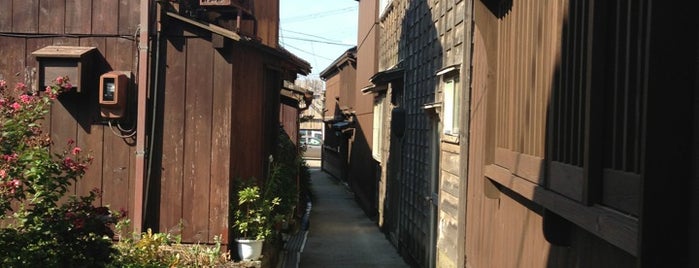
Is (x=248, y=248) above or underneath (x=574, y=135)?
underneath

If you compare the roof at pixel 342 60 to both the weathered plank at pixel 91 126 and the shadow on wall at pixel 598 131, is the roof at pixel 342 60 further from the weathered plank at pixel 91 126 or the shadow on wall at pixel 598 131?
the shadow on wall at pixel 598 131

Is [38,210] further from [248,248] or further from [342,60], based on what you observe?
[342,60]

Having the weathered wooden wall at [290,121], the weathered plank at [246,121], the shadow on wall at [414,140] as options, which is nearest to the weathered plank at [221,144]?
the weathered plank at [246,121]

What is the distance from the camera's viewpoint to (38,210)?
409 centimetres

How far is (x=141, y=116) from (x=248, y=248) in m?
1.83

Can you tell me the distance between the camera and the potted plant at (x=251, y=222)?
690cm

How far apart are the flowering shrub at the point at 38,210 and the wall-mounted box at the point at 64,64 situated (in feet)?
7.12

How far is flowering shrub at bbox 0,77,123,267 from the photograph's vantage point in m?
3.91

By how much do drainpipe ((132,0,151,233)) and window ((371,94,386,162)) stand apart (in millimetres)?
7520

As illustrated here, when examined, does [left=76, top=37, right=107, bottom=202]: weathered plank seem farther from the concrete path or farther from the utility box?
the concrete path

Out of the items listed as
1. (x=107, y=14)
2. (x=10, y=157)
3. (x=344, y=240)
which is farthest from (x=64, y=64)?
(x=344, y=240)

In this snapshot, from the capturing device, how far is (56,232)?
4023 mm

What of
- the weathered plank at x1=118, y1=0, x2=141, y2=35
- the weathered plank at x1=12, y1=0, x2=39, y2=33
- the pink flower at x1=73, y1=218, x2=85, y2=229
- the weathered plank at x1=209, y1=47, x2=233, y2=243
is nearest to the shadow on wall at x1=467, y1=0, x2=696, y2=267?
the pink flower at x1=73, y1=218, x2=85, y2=229

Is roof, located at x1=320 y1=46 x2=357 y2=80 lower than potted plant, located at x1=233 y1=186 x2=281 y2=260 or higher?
higher
